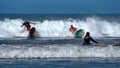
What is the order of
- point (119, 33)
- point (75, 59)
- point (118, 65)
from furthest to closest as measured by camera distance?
point (119, 33)
point (75, 59)
point (118, 65)

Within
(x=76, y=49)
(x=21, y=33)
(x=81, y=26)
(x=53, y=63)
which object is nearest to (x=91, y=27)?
(x=81, y=26)

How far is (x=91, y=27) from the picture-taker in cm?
4544

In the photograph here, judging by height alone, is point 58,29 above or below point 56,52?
above

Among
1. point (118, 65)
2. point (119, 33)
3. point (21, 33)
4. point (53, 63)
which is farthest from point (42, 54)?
point (119, 33)

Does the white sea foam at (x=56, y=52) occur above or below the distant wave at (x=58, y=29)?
below

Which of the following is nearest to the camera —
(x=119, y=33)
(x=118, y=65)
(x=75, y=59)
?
(x=118, y=65)

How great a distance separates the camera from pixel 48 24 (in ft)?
154

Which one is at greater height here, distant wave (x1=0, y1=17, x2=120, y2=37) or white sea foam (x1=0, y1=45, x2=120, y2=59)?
distant wave (x1=0, y1=17, x2=120, y2=37)

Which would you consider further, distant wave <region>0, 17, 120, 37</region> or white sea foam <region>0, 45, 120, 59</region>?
distant wave <region>0, 17, 120, 37</region>

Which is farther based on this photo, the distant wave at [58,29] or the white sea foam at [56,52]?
the distant wave at [58,29]

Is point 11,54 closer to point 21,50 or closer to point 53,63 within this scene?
point 21,50

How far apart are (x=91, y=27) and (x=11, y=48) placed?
2126 cm

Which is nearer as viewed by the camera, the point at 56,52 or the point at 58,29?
the point at 56,52

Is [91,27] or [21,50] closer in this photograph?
[21,50]
